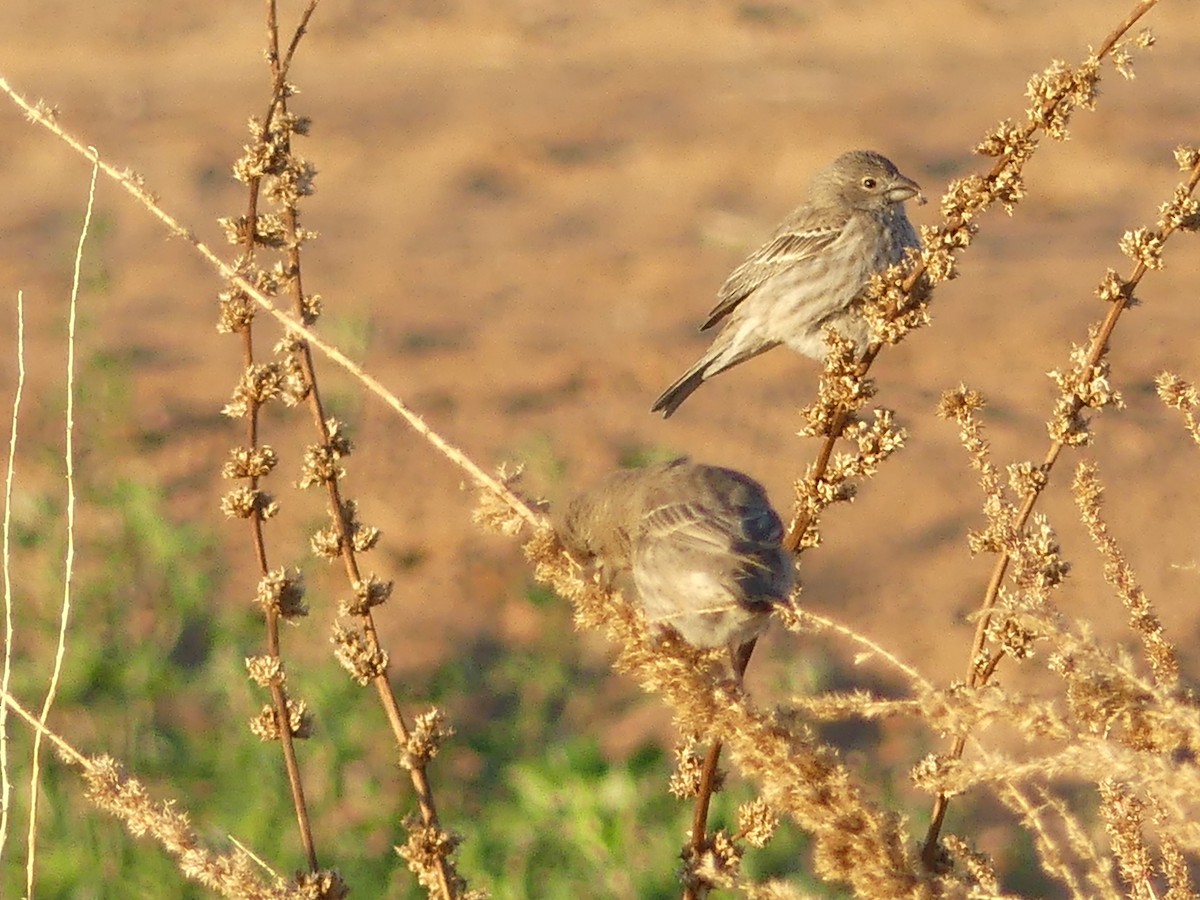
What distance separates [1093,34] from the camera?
62.4ft

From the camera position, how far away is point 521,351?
10.9 m

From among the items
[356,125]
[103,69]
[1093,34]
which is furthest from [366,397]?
[1093,34]

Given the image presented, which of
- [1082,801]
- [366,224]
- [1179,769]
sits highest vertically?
[366,224]

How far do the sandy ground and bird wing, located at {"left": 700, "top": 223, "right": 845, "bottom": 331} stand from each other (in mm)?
1288

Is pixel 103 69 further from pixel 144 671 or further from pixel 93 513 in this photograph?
pixel 144 671

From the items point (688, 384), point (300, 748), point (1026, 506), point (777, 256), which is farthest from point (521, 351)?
point (1026, 506)

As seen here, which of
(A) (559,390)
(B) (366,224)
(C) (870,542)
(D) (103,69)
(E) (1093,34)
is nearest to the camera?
(C) (870,542)

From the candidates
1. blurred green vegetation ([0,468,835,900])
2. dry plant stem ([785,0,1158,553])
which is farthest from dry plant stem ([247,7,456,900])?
blurred green vegetation ([0,468,835,900])

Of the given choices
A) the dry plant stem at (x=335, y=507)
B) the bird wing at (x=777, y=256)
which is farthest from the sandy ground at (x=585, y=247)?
the dry plant stem at (x=335, y=507)

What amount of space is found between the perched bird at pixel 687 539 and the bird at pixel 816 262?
6.83 feet

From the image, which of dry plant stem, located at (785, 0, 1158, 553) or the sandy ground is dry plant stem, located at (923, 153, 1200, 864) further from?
the sandy ground

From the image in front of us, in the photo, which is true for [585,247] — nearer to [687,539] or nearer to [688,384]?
[688,384]

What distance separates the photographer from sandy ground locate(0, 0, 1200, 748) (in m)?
8.77

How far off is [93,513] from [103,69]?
11.0m
